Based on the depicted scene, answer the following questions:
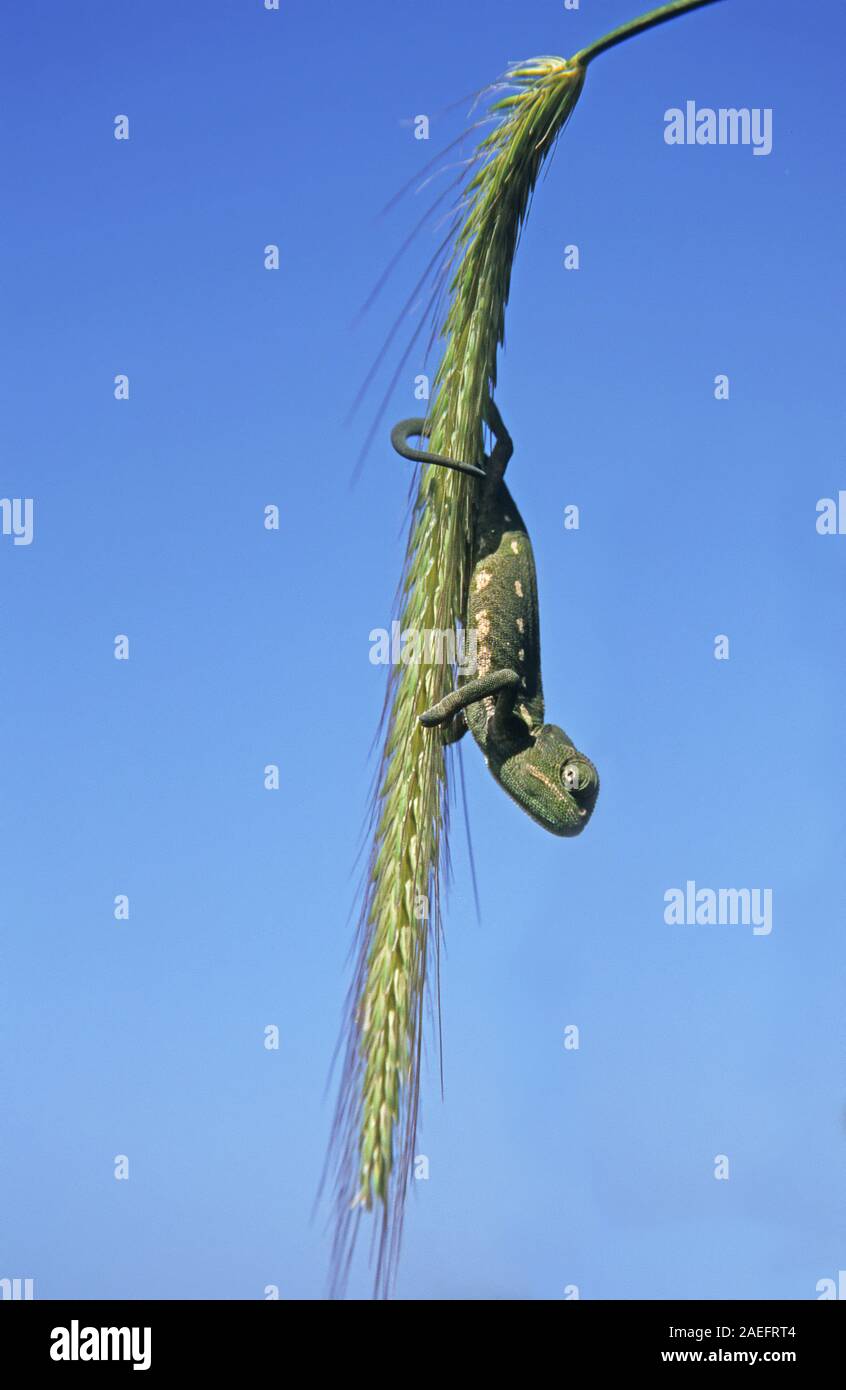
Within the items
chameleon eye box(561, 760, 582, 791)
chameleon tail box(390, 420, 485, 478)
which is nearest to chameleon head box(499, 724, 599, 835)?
chameleon eye box(561, 760, 582, 791)

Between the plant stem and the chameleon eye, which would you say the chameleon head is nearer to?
the chameleon eye

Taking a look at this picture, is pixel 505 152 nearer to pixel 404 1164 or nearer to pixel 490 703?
pixel 490 703

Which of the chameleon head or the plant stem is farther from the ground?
the plant stem

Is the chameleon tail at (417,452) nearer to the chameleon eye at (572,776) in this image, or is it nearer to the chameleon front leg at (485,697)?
the chameleon front leg at (485,697)

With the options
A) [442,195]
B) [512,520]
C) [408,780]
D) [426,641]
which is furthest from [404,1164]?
[442,195]

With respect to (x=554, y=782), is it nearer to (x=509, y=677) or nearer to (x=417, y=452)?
(x=509, y=677)

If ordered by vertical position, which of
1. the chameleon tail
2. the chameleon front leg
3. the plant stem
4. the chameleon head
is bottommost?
the chameleon head

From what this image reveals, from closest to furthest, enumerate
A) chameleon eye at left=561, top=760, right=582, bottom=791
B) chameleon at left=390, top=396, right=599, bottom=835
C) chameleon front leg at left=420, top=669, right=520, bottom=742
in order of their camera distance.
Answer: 1. chameleon front leg at left=420, top=669, right=520, bottom=742
2. chameleon at left=390, top=396, right=599, bottom=835
3. chameleon eye at left=561, top=760, right=582, bottom=791

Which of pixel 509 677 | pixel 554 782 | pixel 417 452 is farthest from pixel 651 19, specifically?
pixel 554 782
